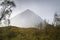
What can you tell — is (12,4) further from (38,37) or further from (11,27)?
(38,37)

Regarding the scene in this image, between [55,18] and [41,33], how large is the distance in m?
1.92

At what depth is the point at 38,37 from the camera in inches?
577

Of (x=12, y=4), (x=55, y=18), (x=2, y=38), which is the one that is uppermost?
(x=12, y=4)

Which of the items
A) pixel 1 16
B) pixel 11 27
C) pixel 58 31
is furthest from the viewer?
pixel 1 16

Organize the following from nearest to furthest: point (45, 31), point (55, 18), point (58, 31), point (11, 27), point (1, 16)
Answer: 1. point (58, 31)
2. point (45, 31)
3. point (55, 18)
4. point (11, 27)
5. point (1, 16)

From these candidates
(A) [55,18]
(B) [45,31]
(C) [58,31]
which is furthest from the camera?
(A) [55,18]

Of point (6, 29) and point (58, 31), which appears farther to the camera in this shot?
point (6, 29)

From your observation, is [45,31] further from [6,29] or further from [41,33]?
[6,29]

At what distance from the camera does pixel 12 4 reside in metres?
20.4

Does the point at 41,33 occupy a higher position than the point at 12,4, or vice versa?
the point at 12,4

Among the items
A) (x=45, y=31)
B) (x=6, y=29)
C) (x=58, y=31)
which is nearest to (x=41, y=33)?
(x=45, y=31)

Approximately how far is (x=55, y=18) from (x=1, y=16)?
6.45m

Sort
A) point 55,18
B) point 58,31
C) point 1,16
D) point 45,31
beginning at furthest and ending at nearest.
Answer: point 1,16 → point 55,18 → point 45,31 → point 58,31

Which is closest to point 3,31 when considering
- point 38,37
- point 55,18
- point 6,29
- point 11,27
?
point 6,29
